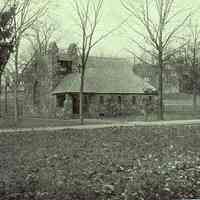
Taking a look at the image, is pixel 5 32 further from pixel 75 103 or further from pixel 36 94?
pixel 36 94

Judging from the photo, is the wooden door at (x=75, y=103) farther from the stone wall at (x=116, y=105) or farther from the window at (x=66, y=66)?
the window at (x=66, y=66)

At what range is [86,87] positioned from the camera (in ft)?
172

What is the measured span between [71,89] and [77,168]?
4100cm

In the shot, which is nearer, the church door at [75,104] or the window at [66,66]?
the church door at [75,104]

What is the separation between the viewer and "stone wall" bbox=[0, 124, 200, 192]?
905 cm

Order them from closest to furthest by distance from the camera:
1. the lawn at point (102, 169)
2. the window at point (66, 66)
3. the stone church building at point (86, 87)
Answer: the lawn at point (102, 169), the stone church building at point (86, 87), the window at point (66, 66)

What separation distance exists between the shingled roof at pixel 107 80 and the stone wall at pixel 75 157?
3353 centimetres

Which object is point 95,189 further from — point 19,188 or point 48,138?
point 48,138

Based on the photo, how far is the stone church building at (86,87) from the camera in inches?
2051

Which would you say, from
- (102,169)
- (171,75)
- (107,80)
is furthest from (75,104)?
(171,75)

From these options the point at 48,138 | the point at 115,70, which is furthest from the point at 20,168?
the point at 115,70

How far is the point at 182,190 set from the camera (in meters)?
9.02

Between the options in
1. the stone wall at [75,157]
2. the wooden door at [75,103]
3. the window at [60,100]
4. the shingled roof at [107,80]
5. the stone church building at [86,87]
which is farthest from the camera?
the window at [60,100]

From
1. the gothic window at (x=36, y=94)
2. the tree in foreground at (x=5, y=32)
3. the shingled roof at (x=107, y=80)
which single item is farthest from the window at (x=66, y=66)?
the tree in foreground at (x=5, y=32)
